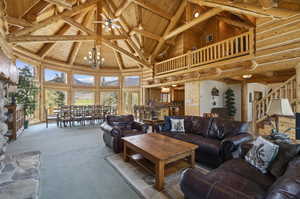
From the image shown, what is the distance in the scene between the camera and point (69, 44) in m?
8.63

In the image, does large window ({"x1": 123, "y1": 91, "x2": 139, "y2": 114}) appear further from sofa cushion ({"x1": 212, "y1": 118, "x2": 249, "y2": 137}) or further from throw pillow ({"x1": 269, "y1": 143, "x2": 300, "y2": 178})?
throw pillow ({"x1": 269, "y1": 143, "x2": 300, "y2": 178})

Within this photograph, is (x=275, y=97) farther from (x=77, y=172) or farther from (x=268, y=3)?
(x=77, y=172)

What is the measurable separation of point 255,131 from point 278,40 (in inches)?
121

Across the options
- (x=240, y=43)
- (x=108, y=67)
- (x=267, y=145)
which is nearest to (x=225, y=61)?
(x=240, y=43)

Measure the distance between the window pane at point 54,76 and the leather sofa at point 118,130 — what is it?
6723 millimetres

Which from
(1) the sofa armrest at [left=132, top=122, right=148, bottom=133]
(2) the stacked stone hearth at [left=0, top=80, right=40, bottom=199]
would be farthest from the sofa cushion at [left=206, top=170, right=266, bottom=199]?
(1) the sofa armrest at [left=132, top=122, right=148, bottom=133]

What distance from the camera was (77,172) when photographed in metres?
2.72

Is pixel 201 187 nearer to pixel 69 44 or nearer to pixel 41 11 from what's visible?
pixel 41 11

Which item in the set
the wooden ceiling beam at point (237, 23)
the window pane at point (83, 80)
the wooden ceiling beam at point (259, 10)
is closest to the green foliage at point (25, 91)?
the window pane at point (83, 80)

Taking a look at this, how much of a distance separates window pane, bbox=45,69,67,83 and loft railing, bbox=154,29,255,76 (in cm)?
698

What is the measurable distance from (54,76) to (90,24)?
4.01m

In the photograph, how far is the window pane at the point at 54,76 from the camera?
27.8 ft

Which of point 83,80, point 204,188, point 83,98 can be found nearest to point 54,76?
→ point 83,80

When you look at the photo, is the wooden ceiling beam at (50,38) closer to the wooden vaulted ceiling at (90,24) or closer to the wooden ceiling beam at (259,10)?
the wooden vaulted ceiling at (90,24)
